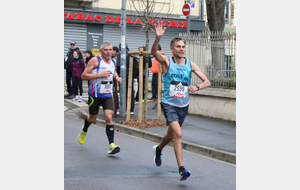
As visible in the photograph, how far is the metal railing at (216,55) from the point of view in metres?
11.9

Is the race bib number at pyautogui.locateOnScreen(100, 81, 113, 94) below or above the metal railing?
below

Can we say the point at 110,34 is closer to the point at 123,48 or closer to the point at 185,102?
the point at 123,48

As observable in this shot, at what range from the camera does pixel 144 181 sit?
5852 millimetres

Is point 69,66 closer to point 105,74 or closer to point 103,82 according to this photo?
point 103,82

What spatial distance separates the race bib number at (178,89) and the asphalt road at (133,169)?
1.15 metres

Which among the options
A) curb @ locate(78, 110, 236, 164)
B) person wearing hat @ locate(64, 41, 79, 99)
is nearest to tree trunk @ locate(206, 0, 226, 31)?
person wearing hat @ locate(64, 41, 79, 99)

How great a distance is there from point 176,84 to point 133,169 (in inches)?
58.1

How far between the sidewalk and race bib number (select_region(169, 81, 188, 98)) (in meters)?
2.21

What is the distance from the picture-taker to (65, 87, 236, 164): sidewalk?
322 inches

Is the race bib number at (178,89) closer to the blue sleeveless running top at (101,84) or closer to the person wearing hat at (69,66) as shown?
the blue sleeveless running top at (101,84)

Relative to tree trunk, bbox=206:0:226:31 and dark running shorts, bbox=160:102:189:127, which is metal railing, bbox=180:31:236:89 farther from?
dark running shorts, bbox=160:102:189:127

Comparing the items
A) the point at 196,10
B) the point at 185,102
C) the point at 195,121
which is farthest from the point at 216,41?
the point at 196,10

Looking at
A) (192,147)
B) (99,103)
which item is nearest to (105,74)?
(99,103)
